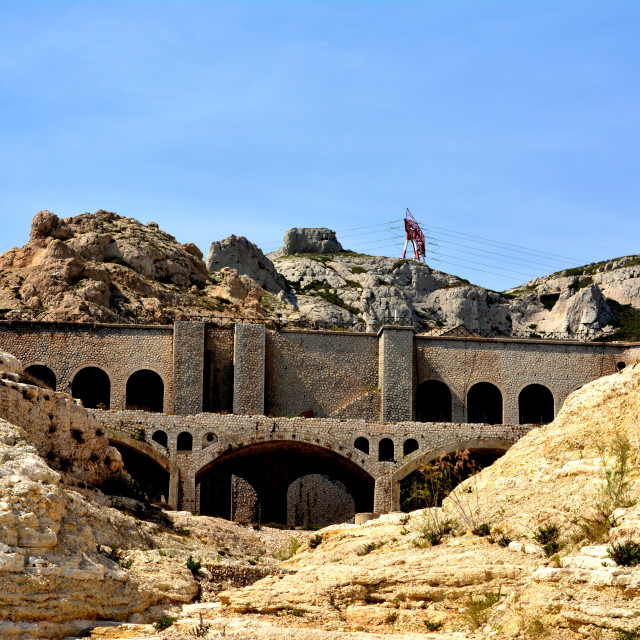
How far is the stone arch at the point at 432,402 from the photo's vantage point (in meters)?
53.0

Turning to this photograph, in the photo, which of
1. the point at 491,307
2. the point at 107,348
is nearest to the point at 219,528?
the point at 107,348

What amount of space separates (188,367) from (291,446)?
22.5 ft

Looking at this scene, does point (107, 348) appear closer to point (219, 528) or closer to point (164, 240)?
point (219, 528)

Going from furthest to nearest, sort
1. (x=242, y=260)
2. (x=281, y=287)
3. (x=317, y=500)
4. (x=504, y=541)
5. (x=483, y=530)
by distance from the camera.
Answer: (x=281, y=287)
(x=242, y=260)
(x=317, y=500)
(x=483, y=530)
(x=504, y=541)

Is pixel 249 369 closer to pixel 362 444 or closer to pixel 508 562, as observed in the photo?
pixel 362 444

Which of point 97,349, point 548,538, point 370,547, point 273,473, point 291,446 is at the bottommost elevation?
point 370,547

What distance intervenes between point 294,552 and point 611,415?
8.10 metres

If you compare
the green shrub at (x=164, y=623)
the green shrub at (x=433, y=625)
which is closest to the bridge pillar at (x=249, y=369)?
the green shrub at (x=164, y=623)

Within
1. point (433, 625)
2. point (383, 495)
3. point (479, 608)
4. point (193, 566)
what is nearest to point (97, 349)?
point (383, 495)

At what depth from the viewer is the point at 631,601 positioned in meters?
16.1

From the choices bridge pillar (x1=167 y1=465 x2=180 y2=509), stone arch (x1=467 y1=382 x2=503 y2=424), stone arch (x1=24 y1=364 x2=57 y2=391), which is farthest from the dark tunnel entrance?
stone arch (x1=467 y1=382 x2=503 y2=424)

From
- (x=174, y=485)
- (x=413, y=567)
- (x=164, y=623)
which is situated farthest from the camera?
(x=174, y=485)

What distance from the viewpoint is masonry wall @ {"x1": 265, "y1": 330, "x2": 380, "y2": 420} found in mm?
49438

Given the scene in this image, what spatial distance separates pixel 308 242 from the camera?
339 ft
